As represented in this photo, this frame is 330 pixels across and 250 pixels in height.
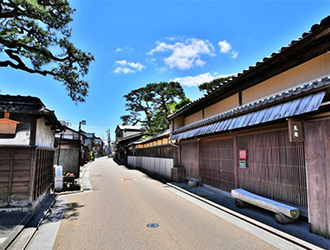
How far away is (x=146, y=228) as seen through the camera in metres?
6.50

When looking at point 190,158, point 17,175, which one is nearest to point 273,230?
point 190,158

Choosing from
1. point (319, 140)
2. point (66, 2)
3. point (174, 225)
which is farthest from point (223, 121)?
point (66, 2)

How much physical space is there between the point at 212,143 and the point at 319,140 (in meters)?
6.88

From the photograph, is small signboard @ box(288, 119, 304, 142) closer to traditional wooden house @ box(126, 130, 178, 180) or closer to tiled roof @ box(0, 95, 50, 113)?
tiled roof @ box(0, 95, 50, 113)

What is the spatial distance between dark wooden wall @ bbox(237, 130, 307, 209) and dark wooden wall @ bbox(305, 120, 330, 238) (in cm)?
58

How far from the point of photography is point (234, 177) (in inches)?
390

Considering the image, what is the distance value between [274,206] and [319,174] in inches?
73.3

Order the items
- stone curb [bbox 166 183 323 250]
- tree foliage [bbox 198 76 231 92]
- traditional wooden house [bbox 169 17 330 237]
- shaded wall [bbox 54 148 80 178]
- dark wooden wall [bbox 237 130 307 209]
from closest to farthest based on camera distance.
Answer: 1. stone curb [bbox 166 183 323 250]
2. traditional wooden house [bbox 169 17 330 237]
3. dark wooden wall [bbox 237 130 307 209]
4. shaded wall [bbox 54 148 80 178]
5. tree foliage [bbox 198 76 231 92]

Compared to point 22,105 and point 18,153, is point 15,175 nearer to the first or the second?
point 18,153

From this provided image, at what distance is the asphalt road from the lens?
5.36 m

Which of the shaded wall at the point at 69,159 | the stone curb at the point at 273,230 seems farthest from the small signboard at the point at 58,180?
the stone curb at the point at 273,230

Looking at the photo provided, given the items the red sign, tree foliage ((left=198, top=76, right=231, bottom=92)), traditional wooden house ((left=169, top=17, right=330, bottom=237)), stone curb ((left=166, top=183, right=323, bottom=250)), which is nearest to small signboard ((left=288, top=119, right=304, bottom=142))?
traditional wooden house ((left=169, top=17, right=330, bottom=237))

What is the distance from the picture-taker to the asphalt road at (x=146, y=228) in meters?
5.36

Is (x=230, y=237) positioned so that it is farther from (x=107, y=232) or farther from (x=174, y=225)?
(x=107, y=232)
